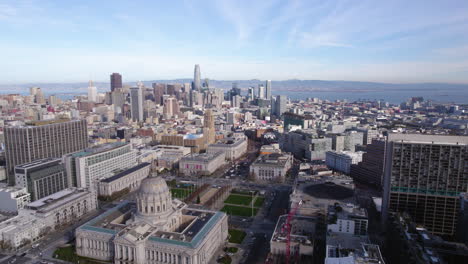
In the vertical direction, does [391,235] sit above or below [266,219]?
above

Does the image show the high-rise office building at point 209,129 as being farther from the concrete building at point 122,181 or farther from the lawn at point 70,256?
the lawn at point 70,256

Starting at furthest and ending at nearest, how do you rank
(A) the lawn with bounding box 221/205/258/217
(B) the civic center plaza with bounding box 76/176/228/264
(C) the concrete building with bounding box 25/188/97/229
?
(A) the lawn with bounding box 221/205/258/217
(C) the concrete building with bounding box 25/188/97/229
(B) the civic center plaza with bounding box 76/176/228/264

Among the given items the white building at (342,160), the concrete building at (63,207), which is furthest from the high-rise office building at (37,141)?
the white building at (342,160)

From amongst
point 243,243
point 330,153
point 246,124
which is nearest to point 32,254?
point 243,243

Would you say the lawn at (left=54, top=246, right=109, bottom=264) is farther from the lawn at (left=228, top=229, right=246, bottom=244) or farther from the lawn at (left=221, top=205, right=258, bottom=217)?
the lawn at (left=221, top=205, right=258, bottom=217)

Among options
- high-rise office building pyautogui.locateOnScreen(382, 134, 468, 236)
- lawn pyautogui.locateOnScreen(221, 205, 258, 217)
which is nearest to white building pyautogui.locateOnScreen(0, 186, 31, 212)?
lawn pyautogui.locateOnScreen(221, 205, 258, 217)

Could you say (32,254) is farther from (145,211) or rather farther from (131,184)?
(131,184)
